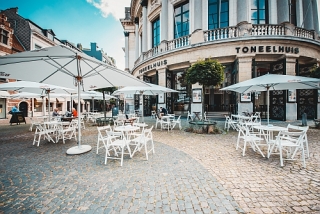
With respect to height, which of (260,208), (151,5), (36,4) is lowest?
(260,208)

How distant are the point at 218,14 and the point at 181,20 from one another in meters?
3.53

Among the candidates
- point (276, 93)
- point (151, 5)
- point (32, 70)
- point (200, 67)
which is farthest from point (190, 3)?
point (32, 70)

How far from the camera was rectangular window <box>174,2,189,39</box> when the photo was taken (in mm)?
14219

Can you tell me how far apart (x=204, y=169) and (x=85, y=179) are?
8.92 feet

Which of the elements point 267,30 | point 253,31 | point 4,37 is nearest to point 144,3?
point 253,31

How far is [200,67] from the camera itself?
7.66 metres

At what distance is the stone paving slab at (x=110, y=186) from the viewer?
7.43 feet

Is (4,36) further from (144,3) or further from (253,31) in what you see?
(253,31)

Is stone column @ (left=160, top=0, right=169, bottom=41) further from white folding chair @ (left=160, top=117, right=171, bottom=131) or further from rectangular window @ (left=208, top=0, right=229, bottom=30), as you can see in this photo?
white folding chair @ (left=160, top=117, right=171, bottom=131)

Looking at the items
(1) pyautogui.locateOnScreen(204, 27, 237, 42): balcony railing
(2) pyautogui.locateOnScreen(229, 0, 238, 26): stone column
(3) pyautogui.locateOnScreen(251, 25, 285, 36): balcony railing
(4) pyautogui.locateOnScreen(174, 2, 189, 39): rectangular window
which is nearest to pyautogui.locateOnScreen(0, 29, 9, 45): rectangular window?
(4) pyautogui.locateOnScreen(174, 2, 189, 39): rectangular window

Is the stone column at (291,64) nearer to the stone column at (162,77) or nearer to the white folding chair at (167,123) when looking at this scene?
the stone column at (162,77)

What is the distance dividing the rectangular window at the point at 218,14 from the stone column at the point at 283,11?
4005 millimetres

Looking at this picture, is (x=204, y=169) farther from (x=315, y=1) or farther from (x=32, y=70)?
(x=315, y=1)

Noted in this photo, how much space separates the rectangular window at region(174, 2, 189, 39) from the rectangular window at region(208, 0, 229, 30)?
217cm
